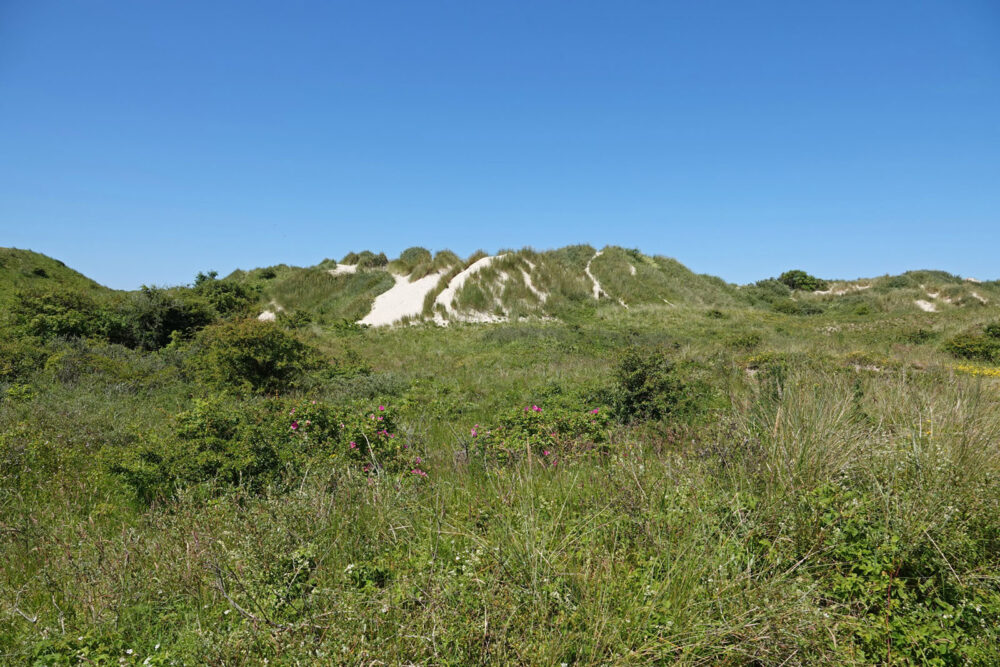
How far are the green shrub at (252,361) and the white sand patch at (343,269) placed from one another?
19770mm

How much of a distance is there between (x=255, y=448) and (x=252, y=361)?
5.57 m

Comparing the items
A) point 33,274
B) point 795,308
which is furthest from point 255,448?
point 795,308

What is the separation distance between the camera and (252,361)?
1007 cm

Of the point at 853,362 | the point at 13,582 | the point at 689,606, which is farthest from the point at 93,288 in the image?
the point at 853,362

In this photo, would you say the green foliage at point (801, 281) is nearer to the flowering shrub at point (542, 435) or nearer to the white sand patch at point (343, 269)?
the white sand patch at point (343, 269)

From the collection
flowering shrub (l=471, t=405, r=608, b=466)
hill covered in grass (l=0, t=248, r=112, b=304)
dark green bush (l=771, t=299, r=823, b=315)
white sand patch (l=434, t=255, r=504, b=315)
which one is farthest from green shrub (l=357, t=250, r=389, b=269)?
dark green bush (l=771, t=299, r=823, b=315)

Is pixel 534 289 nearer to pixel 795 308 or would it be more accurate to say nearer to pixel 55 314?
pixel 55 314

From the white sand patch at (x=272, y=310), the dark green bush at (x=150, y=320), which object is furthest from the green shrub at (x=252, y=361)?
the white sand patch at (x=272, y=310)

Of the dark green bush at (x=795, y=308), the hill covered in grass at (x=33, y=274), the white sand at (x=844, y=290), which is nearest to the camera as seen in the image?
the hill covered in grass at (x=33, y=274)

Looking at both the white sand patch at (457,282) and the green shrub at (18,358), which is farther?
the white sand patch at (457,282)

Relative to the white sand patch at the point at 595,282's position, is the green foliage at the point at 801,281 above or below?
above

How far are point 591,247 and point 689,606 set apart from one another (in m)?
34.5

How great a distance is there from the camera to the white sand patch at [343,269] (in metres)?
29.9

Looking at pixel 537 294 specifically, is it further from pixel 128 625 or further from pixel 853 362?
pixel 128 625
